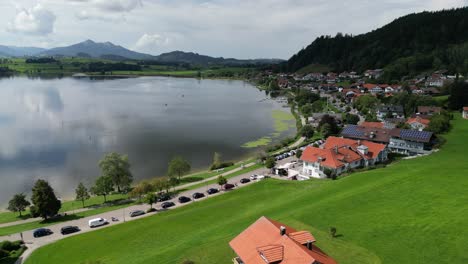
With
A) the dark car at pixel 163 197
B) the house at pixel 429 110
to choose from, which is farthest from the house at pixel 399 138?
the dark car at pixel 163 197

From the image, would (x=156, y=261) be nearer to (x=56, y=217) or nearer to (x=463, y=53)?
(x=56, y=217)

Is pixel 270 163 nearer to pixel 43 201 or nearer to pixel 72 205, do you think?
pixel 72 205

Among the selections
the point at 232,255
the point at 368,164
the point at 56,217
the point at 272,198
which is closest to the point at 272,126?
the point at 368,164

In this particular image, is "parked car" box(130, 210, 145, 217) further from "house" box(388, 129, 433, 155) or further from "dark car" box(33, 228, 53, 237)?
"house" box(388, 129, 433, 155)

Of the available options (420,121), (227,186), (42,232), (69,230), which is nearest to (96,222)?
(69,230)

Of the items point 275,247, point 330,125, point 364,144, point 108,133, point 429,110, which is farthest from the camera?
point 108,133

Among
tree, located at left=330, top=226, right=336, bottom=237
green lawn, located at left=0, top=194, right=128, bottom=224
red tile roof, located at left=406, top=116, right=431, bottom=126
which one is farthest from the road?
red tile roof, located at left=406, top=116, right=431, bottom=126
